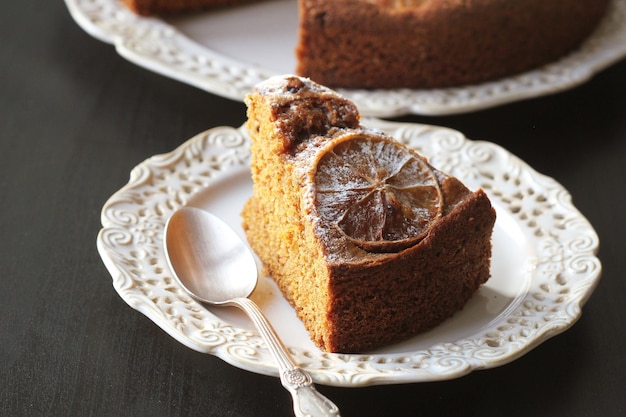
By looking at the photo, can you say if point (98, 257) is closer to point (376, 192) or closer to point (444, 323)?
point (376, 192)

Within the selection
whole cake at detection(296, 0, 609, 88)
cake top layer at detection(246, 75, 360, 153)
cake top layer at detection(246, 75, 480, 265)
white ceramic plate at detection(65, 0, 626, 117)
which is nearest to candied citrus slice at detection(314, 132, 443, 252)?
cake top layer at detection(246, 75, 480, 265)

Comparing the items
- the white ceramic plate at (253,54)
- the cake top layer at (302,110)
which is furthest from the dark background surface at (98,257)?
the cake top layer at (302,110)

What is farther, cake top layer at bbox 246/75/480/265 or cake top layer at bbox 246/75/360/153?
cake top layer at bbox 246/75/360/153

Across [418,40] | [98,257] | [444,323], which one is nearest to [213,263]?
[98,257]

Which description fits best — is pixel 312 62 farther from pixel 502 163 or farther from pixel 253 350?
pixel 253 350

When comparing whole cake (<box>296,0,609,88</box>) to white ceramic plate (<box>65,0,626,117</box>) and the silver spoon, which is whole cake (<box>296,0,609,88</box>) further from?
the silver spoon

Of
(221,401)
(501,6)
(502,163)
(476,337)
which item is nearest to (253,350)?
(221,401)

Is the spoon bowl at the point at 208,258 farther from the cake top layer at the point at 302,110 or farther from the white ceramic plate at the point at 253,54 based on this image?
the white ceramic plate at the point at 253,54
